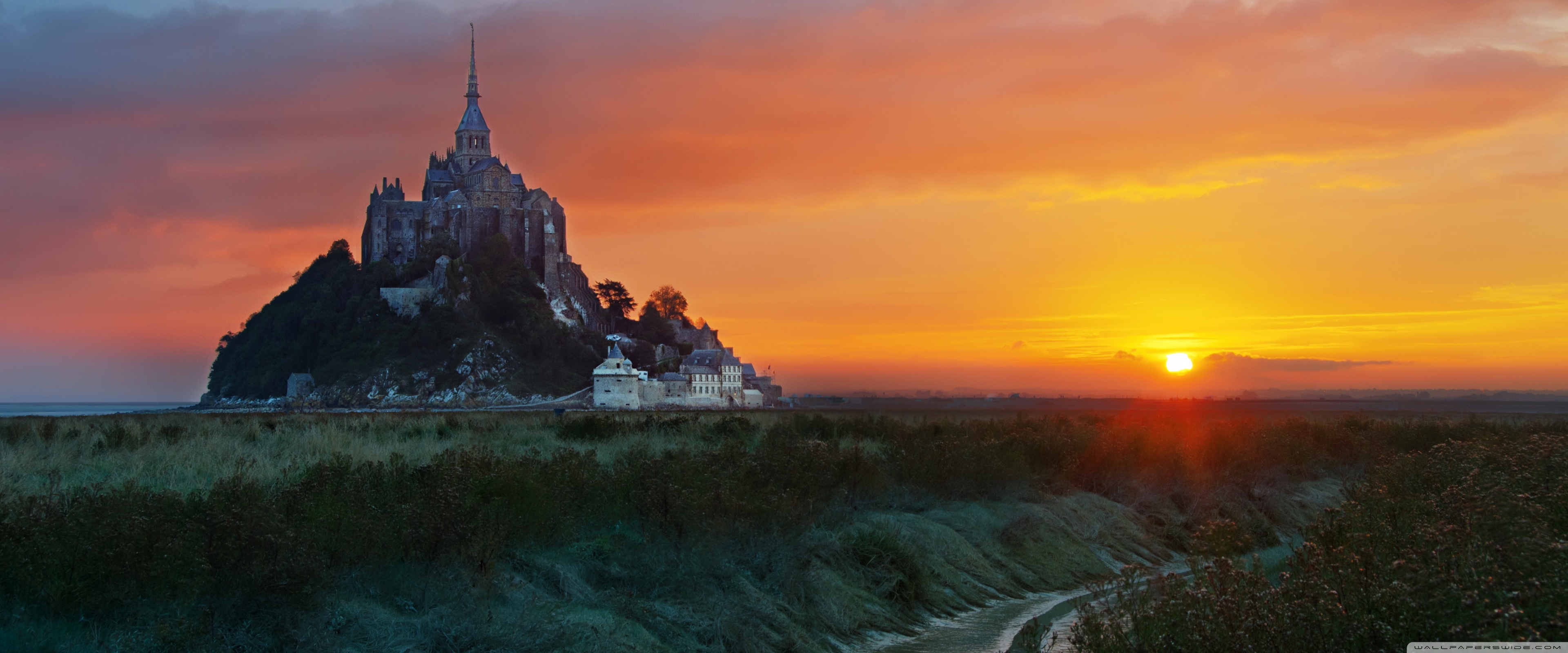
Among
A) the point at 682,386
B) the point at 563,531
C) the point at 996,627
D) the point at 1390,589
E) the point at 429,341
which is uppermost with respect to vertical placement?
the point at 429,341

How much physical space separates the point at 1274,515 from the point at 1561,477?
48.5ft

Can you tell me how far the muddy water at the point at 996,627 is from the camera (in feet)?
44.9

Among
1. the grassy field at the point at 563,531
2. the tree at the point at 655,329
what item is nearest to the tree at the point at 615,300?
the tree at the point at 655,329

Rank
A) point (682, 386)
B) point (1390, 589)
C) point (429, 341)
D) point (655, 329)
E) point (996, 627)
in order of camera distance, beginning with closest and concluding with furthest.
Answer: point (1390, 589), point (996, 627), point (429, 341), point (682, 386), point (655, 329)

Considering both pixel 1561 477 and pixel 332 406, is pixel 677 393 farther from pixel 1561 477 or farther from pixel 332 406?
pixel 1561 477

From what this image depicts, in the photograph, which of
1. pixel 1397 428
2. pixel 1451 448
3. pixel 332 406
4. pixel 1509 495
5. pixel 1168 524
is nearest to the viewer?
pixel 1509 495

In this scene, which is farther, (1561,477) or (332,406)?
(332,406)

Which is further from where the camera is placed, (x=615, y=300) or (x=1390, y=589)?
(x=615, y=300)

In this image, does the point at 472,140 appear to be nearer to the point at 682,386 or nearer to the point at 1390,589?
the point at 682,386

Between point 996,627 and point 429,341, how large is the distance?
92.6 m

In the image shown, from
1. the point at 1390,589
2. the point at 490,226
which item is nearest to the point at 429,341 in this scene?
the point at 490,226

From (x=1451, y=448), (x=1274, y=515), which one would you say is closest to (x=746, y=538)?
(x=1451, y=448)

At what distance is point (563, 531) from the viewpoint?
44.1 feet

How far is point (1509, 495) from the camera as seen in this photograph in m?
9.24
